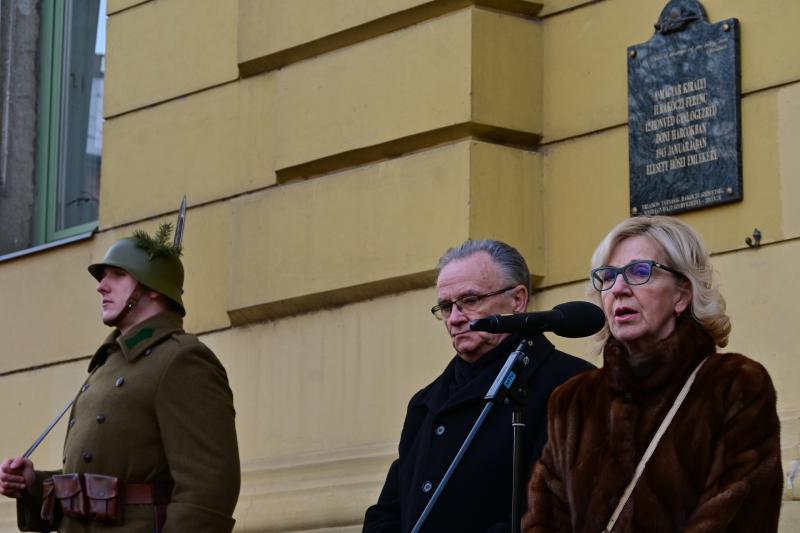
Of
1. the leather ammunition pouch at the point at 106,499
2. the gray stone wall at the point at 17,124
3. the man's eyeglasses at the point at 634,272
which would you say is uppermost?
the gray stone wall at the point at 17,124

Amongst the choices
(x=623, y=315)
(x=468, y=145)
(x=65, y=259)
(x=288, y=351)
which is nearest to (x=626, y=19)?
(x=468, y=145)

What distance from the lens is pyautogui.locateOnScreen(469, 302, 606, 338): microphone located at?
5.01 meters

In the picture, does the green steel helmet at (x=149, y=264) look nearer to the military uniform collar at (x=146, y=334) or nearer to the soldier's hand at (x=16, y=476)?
the military uniform collar at (x=146, y=334)

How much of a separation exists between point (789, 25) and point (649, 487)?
2347mm

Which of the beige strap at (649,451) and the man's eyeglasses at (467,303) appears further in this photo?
the man's eyeglasses at (467,303)

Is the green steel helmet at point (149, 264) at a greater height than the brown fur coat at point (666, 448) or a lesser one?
greater

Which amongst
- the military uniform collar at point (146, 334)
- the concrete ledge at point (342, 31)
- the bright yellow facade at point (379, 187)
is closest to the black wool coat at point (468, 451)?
the military uniform collar at point (146, 334)

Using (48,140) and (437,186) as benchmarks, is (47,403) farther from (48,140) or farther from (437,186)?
(437,186)

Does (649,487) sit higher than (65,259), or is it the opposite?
(65,259)

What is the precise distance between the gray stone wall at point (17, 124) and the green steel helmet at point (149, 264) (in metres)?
3.30

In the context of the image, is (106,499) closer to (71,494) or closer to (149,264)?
(71,494)

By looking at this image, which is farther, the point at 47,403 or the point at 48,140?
the point at 48,140

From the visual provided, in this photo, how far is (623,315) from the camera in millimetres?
5180

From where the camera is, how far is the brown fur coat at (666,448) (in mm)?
4824
